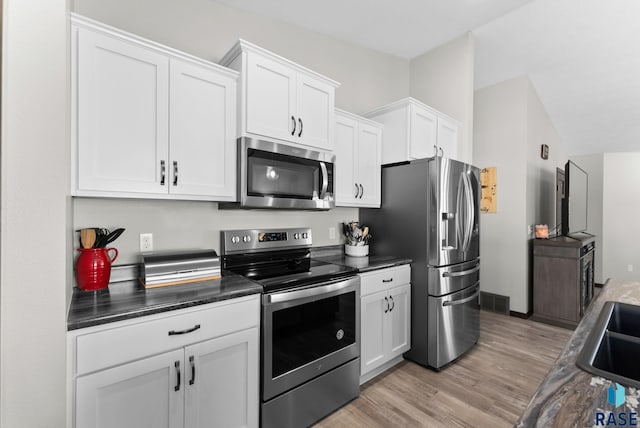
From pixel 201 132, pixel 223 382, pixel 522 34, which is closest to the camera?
pixel 223 382

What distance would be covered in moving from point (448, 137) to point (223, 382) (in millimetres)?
2931

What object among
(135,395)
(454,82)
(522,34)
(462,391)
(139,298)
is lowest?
(462,391)

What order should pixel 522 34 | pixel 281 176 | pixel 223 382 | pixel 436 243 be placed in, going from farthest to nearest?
pixel 522 34, pixel 436 243, pixel 281 176, pixel 223 382

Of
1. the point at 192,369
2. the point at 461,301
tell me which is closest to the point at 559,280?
the point at 461,301

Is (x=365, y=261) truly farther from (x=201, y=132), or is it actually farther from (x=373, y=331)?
→ (x=201, y=132)

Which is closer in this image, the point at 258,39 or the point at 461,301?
the point at 258,39

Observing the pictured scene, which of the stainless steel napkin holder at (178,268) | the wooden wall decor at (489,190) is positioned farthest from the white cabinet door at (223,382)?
the wooden wall decor at (489,190)

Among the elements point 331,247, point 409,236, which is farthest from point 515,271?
point 331,247

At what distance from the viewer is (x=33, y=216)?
1050 millimetres

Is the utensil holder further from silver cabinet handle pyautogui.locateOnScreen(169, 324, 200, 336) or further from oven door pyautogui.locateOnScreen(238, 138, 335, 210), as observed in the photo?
silver cabinet handle pyautogui.locateOnScreen(169, 324, 200, 336)

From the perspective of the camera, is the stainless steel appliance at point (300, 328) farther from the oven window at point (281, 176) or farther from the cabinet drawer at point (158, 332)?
the oven window at point (281, 176)

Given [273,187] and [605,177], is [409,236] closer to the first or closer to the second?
[273,187]

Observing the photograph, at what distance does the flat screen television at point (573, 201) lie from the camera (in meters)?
3.77

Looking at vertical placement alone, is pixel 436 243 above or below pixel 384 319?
above
